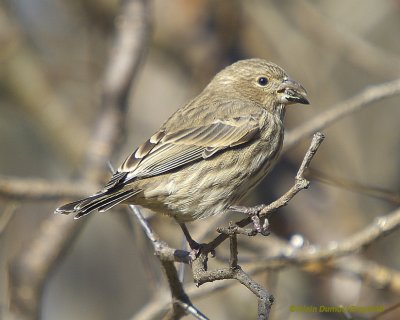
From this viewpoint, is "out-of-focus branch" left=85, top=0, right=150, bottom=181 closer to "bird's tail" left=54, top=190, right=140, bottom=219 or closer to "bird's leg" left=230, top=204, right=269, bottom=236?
"bird's tail" left=54, top=190, right=140, bottom=219

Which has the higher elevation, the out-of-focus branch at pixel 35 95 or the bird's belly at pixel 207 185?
the out-of-focus branch at pixel 35 95

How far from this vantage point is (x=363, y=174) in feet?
30.0

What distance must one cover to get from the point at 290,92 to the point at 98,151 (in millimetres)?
1799

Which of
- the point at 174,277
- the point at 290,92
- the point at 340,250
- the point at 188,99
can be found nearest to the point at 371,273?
the point at 340,250

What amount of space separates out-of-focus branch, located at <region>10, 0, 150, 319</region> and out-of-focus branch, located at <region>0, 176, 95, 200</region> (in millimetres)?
532

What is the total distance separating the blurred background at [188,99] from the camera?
845 centimetres

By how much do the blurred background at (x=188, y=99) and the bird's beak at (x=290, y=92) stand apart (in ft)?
6.95

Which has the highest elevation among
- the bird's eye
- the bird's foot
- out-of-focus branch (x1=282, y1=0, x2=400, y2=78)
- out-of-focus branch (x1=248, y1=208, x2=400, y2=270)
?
out-of-focus branch (x1=282, y1=0, x2=400, y2=78)

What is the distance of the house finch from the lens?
504 cm

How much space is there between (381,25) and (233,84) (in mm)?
4795

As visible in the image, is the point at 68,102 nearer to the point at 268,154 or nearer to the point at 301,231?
the point at 301,231

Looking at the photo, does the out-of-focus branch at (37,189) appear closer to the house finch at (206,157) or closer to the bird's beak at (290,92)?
the house finch at (206,157)

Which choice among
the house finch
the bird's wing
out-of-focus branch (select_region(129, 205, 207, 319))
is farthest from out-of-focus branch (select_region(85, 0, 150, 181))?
out-of-focus branch (select_region(129, 205, 207, 319))

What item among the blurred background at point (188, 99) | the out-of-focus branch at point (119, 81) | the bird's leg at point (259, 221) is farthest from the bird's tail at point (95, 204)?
the blurred background at point (188, 99)
